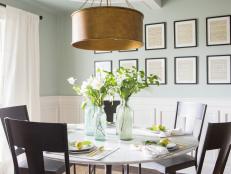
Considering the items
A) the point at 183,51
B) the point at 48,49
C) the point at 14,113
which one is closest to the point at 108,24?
the point at 14,113

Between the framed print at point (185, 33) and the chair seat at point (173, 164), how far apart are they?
1.60 metres

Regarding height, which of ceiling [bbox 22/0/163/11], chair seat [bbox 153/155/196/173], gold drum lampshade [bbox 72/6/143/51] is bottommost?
chair seat [bbox 153/155/196/173]

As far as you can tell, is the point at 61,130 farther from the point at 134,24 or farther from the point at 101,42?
the point at 101,42

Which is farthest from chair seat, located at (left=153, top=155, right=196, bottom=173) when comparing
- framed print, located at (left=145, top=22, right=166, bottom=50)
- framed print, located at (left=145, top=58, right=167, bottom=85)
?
framed print, located at (left=145, top=22, right=166, bottom=50)

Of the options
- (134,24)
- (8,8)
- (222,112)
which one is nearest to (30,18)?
(8,8)

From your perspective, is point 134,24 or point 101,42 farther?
point 101,42

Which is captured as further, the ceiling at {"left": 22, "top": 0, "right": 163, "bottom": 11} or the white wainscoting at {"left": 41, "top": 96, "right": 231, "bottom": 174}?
the ceiling at {"left": 22, "top": 0, "right": 163, "bottom": 11}

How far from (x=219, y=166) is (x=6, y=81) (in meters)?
2.55

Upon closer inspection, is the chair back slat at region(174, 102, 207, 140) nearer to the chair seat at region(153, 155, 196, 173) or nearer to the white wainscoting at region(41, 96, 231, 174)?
the chair seat at region(153, 155, 196, 173)

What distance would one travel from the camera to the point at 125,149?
1786mm

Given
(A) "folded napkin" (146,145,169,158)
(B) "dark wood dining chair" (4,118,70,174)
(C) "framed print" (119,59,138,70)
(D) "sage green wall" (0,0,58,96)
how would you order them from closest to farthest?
(B) "dark wood dining chair" (4,118,70,174) < (A) "folded napkin" (146,145,169,158) < (C) "framed print" (119,59,138,70) < (D) "sage green wall" (0,0,58,96)

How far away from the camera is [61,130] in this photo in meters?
Answer: 1.51

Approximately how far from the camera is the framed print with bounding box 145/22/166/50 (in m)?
3.59

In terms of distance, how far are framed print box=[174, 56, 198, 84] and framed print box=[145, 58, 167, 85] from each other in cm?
16
